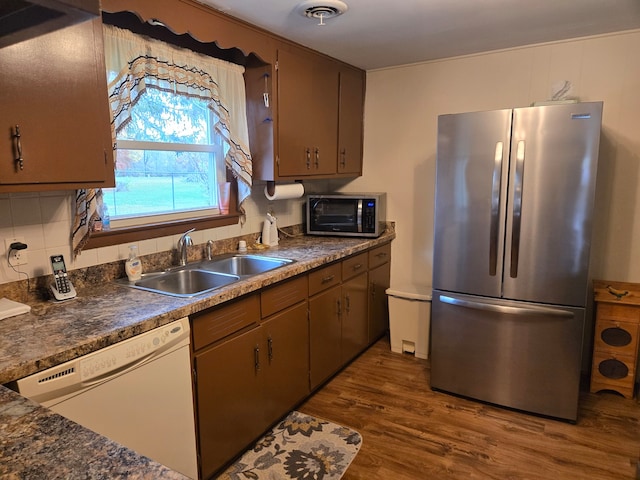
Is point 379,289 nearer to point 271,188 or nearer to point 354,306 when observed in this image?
point 354,306

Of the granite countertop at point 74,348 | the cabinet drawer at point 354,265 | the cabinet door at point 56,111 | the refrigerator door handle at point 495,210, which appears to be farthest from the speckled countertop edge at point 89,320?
the refrigerator door handle at point 495,210

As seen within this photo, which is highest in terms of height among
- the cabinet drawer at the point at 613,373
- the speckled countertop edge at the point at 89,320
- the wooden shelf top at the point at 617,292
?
the speckled countertop edge at the point at 89,320

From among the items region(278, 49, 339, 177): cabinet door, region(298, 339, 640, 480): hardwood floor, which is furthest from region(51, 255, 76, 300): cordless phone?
region(298, 339, 640, 480): hardwood floor

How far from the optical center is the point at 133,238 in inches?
86.6

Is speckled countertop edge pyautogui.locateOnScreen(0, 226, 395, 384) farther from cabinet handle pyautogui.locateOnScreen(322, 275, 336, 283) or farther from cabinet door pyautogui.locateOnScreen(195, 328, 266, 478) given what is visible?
cabinet handle pyautogui.locateOnScreen(322, 275, 336, 283)

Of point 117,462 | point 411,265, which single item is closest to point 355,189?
point 411,265

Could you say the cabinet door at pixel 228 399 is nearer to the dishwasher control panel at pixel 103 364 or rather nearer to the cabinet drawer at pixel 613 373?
the dishwasher control panel at pixel 103 364

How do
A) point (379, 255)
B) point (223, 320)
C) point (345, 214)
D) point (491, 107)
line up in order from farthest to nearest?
point (379, 255), point (345, 214), point (491, 107), point (223, 320)

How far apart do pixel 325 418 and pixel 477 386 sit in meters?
0.99

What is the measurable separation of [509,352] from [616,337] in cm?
75

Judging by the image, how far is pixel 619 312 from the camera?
2.65 metres

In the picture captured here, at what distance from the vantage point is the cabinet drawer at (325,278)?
2609 mm

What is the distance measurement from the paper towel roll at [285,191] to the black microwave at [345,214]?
0.29 meters

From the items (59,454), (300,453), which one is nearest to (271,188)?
(300,453)
